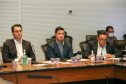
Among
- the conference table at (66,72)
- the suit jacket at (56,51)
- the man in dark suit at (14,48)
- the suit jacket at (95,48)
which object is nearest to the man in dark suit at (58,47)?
the suit jacket at (56,51)

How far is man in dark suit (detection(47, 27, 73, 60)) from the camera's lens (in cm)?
488

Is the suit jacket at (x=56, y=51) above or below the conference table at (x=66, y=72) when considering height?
above

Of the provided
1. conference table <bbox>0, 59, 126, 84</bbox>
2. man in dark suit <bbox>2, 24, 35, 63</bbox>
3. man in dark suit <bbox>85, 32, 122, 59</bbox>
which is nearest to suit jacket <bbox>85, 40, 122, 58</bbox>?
man in dark suit <bbox>85, 32, 122, 59</bbox>

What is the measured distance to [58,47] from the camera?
16.4 feet

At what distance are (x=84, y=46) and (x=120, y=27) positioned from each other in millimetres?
4103

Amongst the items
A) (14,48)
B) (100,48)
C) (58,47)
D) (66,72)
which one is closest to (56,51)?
(58,47)

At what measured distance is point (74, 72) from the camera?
3.70 meters

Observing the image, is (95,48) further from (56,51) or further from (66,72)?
(66,72)

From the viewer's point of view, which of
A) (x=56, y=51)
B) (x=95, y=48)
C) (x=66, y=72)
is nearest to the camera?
(x=66, y=72)

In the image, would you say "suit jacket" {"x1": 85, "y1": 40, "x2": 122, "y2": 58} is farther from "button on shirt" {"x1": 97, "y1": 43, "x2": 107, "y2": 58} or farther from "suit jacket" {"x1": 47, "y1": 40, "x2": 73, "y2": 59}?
"suit jacket" {"x1": 47, "y1": 40, "x2": 73, "y2": 59}

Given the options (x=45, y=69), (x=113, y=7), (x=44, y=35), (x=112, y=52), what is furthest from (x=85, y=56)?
(x=113, y=7)

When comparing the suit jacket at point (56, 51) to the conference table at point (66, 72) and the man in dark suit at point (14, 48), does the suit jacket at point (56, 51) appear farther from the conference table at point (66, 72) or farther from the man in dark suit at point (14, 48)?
the conference table at point (66, 72)

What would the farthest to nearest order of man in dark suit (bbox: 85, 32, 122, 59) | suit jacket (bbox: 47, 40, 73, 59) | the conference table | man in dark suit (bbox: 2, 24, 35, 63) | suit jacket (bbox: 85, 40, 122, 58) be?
suit jacket (bbox: 85, 40, 122, 58), man in dark suit (bbox: 85, 32, 122, 59), suit jacket (bbox: 47, 40, 73, 59), man in dark suit (bbox: 2, 24, 35, 63), the conference table

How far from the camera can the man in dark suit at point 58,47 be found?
16.0 ft
